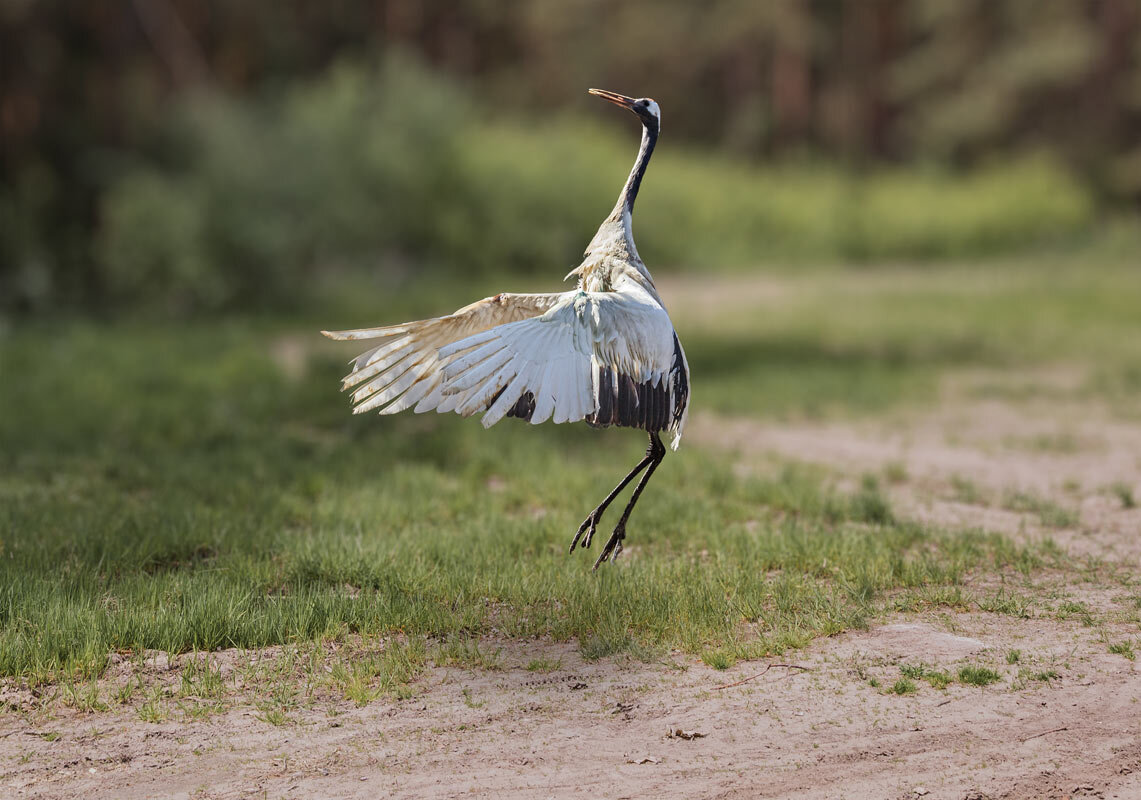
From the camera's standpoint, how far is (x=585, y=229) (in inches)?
881

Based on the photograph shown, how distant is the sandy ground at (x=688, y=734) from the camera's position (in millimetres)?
3508

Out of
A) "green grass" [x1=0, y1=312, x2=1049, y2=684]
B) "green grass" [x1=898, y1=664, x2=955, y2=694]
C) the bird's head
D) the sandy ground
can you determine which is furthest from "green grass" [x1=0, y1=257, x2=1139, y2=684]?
the bird's head

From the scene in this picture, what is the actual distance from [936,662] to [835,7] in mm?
38994

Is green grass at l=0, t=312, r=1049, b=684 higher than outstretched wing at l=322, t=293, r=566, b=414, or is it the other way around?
outstretched wing at l=322, t=293, r=566, b=414

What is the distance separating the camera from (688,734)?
3.79 meters

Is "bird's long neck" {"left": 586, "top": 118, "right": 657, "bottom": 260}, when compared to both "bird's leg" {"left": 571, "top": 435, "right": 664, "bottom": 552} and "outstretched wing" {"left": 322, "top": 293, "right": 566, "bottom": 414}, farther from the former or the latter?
"bird's leg" {"left": 571, "top": 435, "right": 664, "bottom": 552}

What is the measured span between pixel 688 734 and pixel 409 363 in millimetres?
1696

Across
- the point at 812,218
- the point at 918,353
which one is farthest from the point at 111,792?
the point at 812,218

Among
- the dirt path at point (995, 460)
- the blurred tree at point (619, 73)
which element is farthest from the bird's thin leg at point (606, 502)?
the blurred tree at point (619, 73)

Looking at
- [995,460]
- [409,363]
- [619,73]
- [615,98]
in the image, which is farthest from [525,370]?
[619,73]

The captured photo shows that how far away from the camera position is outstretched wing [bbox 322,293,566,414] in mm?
4062

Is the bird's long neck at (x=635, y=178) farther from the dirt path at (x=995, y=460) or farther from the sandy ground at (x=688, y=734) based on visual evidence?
the dirt path at (x=995, y=460)

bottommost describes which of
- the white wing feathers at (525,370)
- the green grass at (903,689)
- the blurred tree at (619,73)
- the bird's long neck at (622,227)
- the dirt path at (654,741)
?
the dirt path at (654,741)

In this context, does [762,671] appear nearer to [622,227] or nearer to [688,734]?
[688,734]
